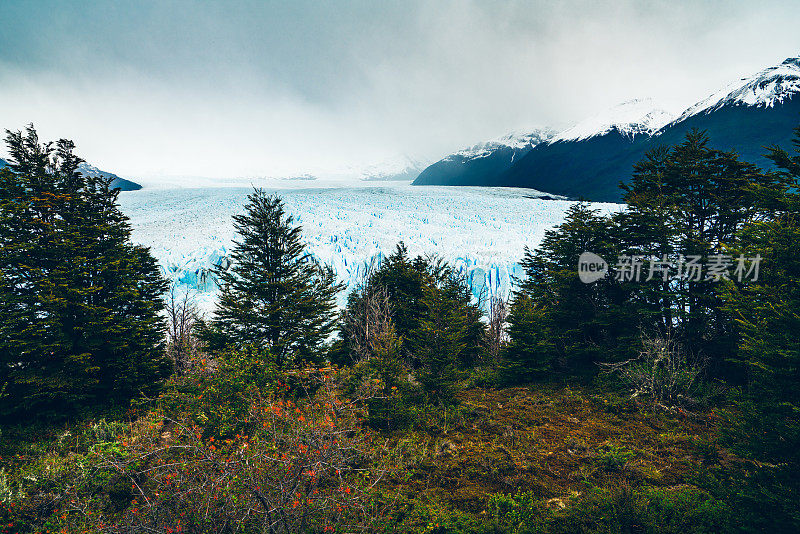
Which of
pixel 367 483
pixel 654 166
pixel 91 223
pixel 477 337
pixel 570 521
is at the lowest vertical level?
pixel 477 337

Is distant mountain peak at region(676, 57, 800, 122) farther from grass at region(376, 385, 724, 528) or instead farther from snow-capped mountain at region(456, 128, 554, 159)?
grass at region(376, 385, 724, 528)

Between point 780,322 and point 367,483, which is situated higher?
point 780,322

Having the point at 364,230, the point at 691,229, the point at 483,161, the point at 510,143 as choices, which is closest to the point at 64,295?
the point at 364,230

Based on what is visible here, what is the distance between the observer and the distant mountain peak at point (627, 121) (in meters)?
72.8

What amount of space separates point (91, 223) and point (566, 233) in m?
19.8

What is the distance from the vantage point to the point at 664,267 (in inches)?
481

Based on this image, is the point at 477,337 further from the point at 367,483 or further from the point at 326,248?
the point at 367,483

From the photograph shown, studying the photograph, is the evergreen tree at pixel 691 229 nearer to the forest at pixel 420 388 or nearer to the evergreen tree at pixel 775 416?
the forest at pixel 420 388

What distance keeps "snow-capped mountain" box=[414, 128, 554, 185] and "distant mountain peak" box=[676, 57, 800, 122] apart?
48775 mm

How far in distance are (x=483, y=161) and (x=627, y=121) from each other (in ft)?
138

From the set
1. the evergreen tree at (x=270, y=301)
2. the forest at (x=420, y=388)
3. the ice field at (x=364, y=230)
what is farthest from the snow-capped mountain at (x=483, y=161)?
the evergreen tree at (x=270, y=301)

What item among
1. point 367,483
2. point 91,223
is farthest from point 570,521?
point 91,223

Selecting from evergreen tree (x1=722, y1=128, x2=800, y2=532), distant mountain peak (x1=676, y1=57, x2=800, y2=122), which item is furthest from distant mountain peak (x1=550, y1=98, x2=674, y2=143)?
evergreen tree (x1=722, y1=128, x2=800, y2=532)

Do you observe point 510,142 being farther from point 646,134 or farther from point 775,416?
point 775,416
